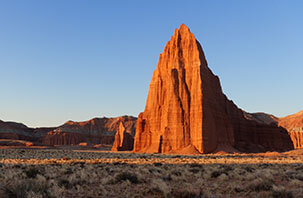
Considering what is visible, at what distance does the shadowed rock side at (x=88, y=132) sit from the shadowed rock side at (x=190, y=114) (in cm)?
8245

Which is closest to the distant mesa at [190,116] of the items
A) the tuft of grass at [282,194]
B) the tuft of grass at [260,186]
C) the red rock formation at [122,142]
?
the red rock formation at [122,142]

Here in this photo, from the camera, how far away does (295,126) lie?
430ft

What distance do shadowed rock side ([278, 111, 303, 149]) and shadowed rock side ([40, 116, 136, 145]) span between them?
292ft

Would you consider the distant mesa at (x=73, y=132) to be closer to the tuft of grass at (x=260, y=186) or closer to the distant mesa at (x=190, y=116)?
the distant mesa at (x=190, y=116)

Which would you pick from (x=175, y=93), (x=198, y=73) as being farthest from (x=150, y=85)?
(x=198, y=73)

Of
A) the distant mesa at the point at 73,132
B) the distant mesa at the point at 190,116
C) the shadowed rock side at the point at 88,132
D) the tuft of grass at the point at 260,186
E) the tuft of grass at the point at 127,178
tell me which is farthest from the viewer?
the shadowed rock side at the point at 88,132

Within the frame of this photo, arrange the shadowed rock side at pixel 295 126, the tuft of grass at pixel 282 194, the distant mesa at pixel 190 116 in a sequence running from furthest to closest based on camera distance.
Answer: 1. the shadowed rock side at pixel 295 126
2. the distant mesa at pixel 190 116
3. the tuft of grass at pixel 282 194

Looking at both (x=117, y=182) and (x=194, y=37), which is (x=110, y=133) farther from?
(x=117, y=182)

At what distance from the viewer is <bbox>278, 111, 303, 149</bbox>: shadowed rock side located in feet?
370

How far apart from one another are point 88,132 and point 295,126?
12524cm

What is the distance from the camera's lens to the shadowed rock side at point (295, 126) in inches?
4445

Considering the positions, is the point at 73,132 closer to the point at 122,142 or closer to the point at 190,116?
the point at 122,142

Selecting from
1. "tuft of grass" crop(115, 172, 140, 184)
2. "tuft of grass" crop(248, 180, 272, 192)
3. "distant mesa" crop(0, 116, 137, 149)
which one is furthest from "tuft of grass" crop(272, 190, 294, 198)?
"distant mesa" crop(0, 116, 137, 149)

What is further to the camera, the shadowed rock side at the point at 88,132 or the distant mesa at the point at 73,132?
the shadowed rock side at the point at 88,132
